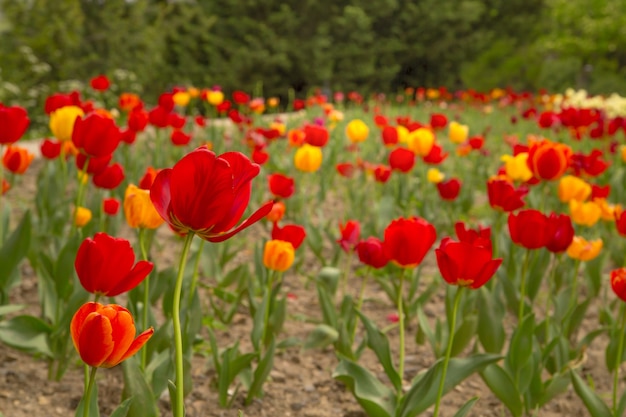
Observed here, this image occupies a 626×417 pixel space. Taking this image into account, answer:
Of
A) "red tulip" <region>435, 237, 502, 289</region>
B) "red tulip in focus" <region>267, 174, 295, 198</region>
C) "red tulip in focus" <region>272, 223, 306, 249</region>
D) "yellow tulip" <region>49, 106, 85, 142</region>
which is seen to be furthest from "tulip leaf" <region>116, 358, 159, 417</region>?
"yellow tulip" <region>49, 106, 85, 142</region>

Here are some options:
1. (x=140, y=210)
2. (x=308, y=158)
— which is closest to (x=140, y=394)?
(x=140, y=210)

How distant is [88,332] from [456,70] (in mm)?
19470

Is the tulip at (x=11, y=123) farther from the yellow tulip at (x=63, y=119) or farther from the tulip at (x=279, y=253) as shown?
the tulip at (x=279, y=253)

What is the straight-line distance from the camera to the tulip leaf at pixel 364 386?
69.3 inches

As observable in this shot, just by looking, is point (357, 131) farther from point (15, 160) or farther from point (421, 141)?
point (15, 160)

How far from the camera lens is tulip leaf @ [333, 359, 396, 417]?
1.76 metres

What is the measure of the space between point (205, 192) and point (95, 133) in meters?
1.05

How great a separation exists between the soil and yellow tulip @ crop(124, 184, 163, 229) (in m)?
0.57

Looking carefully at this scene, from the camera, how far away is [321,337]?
2342mm

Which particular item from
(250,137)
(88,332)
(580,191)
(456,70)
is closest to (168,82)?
(456,70)

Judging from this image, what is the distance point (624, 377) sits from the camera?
8.04 feet

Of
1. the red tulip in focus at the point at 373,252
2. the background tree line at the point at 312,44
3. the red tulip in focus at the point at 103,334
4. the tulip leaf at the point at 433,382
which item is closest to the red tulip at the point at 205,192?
the red tulip in focus at the point at 103,334

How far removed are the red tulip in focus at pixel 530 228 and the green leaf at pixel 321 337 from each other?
2.46ft

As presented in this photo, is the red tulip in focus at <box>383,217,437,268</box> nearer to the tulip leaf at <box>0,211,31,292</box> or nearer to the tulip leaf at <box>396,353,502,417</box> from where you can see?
the tulip leaf at <box>396,353,502,417</box>
